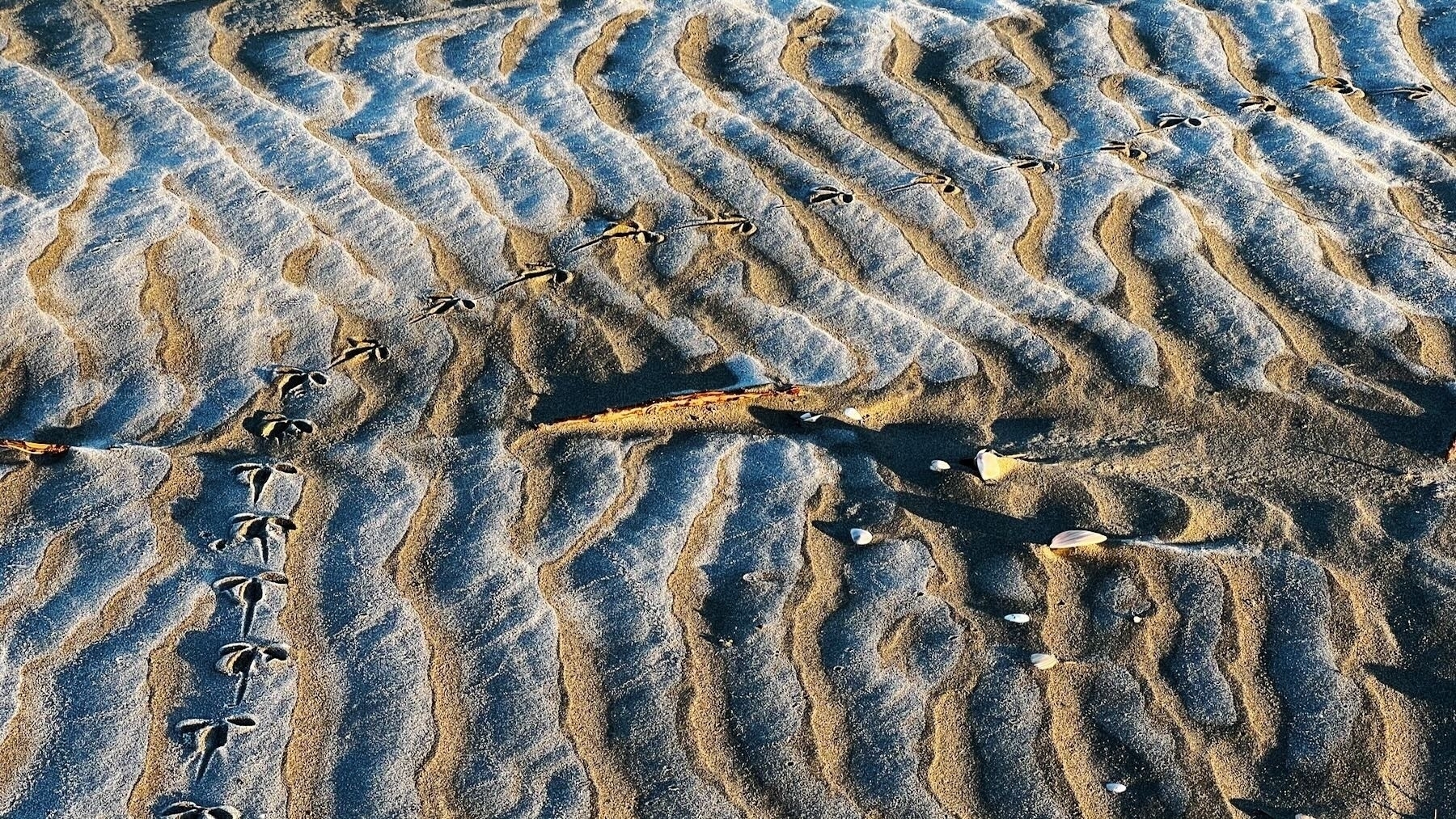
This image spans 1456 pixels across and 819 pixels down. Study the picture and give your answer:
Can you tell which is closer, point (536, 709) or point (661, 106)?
point (536, 709)

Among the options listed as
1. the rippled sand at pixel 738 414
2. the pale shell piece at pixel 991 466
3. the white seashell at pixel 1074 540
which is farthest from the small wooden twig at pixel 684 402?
the white seashell at pixel 1074 540

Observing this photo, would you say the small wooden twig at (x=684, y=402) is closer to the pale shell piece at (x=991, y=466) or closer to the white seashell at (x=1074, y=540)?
the pale shell piece at (x=991, y=466)

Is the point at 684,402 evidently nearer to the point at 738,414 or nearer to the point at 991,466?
the point at 738,414

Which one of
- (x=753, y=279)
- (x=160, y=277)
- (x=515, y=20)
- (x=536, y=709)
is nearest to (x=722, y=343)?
(x=753, y=279)

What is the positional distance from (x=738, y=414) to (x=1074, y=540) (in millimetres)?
803

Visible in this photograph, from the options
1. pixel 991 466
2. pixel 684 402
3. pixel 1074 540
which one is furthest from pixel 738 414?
pixel 1074 540

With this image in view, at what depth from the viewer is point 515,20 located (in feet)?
16.3

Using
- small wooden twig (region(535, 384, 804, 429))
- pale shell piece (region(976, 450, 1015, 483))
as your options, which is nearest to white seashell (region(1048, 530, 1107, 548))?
pale shell piece (region(976, 450, 1015, 483))

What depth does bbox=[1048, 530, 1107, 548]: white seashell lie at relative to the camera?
2688 millimetres

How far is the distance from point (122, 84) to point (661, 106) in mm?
1759

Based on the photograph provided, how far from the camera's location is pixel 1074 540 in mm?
2689

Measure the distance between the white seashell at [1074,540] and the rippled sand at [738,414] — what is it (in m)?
0.03

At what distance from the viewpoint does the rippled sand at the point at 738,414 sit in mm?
2344

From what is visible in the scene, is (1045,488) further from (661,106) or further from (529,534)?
(661,106)
